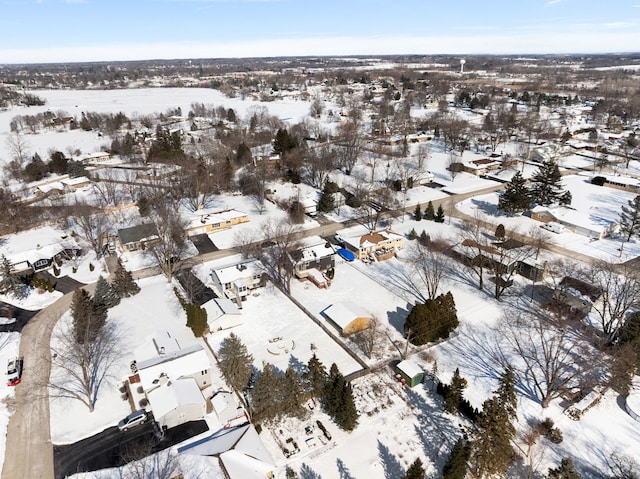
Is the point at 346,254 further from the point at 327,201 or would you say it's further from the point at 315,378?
the point at 315,378

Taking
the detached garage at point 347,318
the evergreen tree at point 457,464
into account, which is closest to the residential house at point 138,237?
the detached garage at point 347,318

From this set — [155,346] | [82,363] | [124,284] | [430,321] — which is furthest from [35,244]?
[430,321]

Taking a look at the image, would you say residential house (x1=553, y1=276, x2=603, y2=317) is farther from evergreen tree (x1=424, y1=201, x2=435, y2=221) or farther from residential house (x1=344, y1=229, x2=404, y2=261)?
evergreen tree (x1=424, y1=201, x2=435, y2=221)

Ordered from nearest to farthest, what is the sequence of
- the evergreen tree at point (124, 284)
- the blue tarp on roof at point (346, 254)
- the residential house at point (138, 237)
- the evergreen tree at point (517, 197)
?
the evergreen tree at point (124, 284) → the blue tarp on roof at point (346, 254) → the residential house at point (138, 237) → the evergreen tree at point (517, 197)

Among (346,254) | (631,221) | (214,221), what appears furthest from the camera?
(214,221)

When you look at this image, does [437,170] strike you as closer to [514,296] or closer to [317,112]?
[514,296]

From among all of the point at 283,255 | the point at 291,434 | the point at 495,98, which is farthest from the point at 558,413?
the point at 495,98

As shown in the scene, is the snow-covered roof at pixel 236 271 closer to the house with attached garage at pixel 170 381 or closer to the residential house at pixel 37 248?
the house with attached garage at pixel 170 381
